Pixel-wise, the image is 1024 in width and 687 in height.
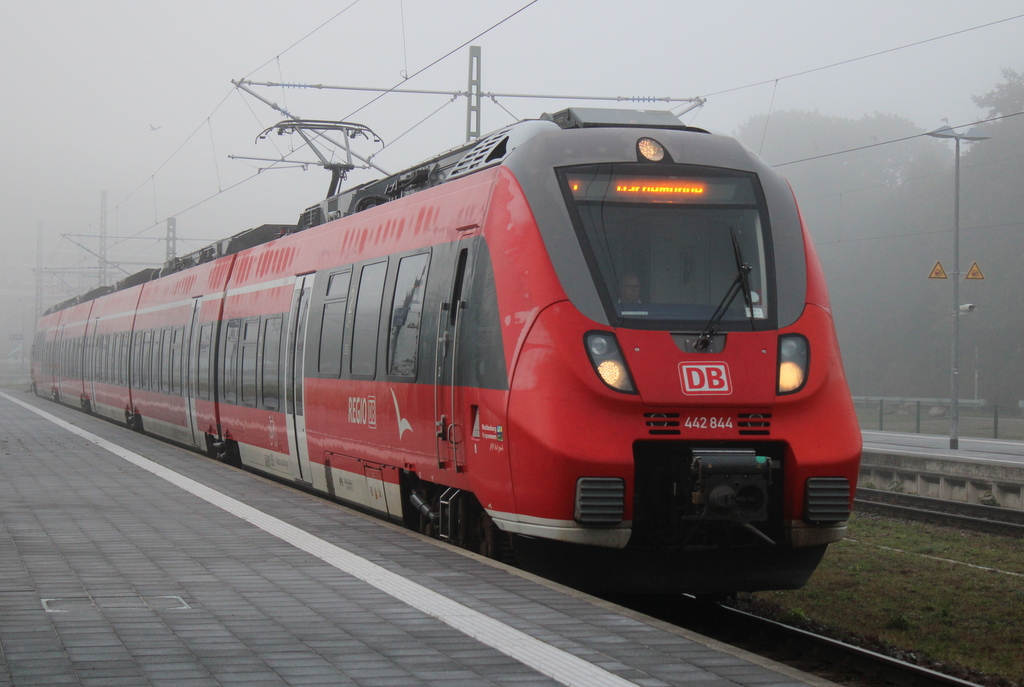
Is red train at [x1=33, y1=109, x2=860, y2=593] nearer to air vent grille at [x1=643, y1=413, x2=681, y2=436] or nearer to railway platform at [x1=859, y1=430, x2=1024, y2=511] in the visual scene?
air vent grille at [x1=643, y1=413, x2=681, y2=436]

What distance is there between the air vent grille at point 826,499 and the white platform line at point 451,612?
2362 mm

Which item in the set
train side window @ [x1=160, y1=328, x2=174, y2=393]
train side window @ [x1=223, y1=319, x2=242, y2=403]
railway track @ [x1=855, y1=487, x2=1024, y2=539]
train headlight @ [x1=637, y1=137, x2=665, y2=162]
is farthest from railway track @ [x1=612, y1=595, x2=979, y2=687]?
train side window @ [x1=160, y1=328, x2=174, y2=393]

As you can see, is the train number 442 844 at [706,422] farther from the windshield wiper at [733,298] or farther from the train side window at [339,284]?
the train side window at [339,284]

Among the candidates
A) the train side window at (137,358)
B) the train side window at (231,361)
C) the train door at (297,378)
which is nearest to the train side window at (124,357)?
the train side window at (137,358)

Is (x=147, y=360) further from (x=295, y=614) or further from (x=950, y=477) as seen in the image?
(x=295, y=614)

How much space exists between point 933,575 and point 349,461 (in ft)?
18.9

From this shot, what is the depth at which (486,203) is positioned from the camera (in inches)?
325

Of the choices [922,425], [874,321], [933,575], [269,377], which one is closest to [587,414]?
[933,575]

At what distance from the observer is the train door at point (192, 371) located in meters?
18.7

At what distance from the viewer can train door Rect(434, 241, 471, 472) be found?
8.38m

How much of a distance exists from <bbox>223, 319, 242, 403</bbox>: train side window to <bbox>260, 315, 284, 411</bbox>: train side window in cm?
171

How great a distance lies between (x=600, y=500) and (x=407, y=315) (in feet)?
10.3

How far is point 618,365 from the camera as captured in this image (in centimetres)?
718

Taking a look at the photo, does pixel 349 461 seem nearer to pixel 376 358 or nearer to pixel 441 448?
pixel 376 358
